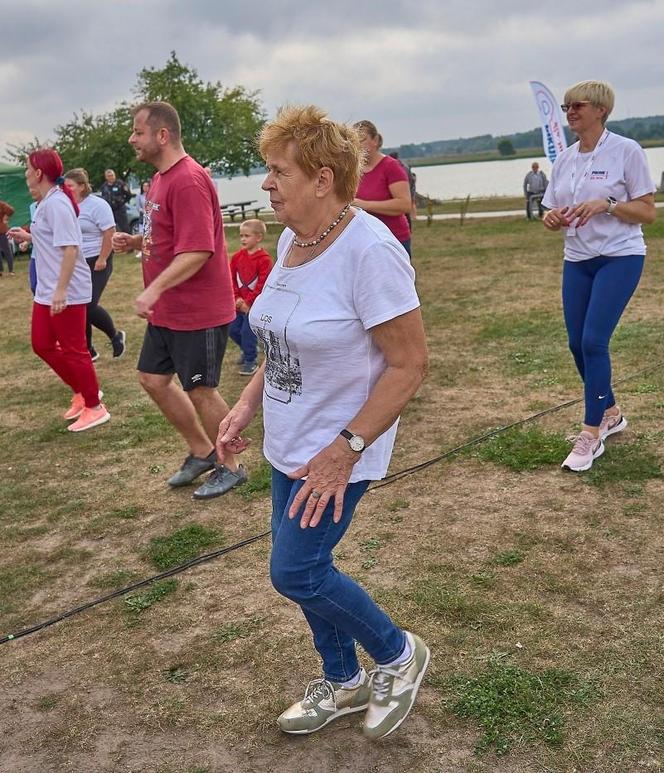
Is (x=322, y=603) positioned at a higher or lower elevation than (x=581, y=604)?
higher

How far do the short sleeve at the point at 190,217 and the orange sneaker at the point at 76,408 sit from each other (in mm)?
2716

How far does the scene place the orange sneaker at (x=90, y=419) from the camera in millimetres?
6379

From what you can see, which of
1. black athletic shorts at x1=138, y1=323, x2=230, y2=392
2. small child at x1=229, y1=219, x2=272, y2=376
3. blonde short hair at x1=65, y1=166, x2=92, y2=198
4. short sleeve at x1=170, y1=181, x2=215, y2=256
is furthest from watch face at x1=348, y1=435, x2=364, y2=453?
blonde short hair at x1=65, y1=166, x2=92, y2=198

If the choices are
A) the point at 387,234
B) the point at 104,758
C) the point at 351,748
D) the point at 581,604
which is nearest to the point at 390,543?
the point at 581,604

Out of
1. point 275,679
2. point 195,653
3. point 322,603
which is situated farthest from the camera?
point 195,653

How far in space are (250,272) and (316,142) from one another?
5.40 m

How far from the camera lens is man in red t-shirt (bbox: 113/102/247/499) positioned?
434 centimetres

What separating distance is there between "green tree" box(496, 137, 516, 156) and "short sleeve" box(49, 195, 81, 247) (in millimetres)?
101055

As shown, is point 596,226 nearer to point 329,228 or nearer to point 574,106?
point 574,106

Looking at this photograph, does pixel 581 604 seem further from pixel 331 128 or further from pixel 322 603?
pixel 331 128

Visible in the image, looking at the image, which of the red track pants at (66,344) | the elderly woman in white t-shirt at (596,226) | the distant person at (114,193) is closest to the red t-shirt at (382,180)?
the elderly woman in white t-shirt at (596,226)

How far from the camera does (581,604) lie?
3.31 meters

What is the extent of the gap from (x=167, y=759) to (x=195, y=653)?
595mm

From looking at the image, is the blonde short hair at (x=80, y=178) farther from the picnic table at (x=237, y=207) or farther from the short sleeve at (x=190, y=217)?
the picnic table at (x=237, y=207)
